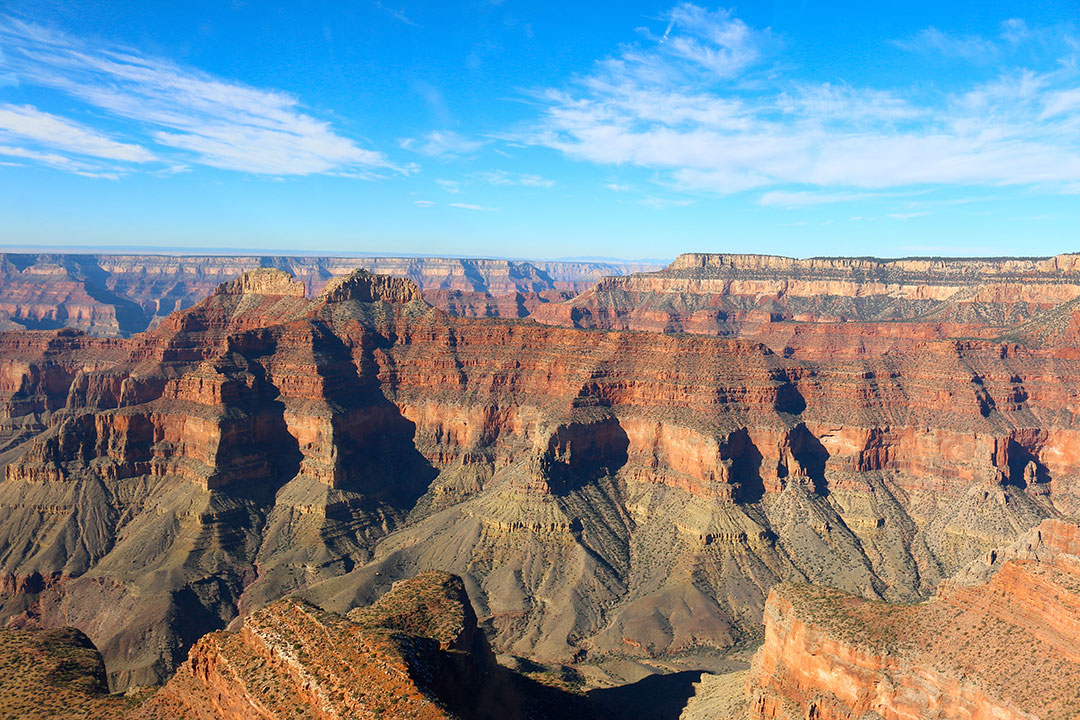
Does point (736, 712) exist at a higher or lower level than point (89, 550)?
higher

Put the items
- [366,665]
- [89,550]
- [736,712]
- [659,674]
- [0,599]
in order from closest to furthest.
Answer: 1. [366,665]
2. [736,712]
3. [659,674]
4. [0,599]
5. [89,550]

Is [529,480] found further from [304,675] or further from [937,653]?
[304,675]

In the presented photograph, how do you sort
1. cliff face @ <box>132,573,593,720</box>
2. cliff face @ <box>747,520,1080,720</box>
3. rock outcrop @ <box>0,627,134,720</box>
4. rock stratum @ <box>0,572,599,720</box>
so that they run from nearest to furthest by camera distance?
1. cliff face @ <box>132,573,593,720</box>
2. rock stratum @ <box>0,572,599,720</box>
3. cliff face @ <box>747,520,1080,720</box>
4. rock outcrop @ <box>0,627,134,720</box>

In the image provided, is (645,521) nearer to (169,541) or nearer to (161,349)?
(169,541)

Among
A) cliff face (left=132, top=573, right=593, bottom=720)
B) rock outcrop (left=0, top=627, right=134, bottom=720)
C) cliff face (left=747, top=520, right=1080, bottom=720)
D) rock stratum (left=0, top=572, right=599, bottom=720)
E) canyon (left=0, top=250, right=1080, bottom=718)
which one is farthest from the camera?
canyon (left=0, top=250, right=1080, bottom=718)

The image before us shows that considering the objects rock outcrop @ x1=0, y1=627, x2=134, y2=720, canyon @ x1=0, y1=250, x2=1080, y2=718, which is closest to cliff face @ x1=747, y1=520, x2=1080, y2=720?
canyon @ x1=0, y1=250, x2=1080, y2=718

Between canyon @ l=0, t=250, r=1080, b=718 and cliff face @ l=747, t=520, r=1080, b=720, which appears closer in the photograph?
cliff face @ l=747, t=520, r=1080, b=720

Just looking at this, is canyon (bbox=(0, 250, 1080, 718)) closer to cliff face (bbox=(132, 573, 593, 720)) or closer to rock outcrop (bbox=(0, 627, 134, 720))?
cliff face (bbox=(132, 573, 593, 720))

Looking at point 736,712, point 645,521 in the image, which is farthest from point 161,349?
point 736,712

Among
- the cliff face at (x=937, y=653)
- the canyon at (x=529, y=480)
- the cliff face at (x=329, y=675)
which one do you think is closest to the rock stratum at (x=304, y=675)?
the cliff face at (x=329, y=675)
